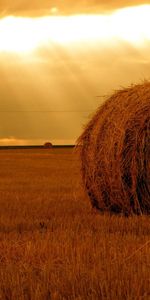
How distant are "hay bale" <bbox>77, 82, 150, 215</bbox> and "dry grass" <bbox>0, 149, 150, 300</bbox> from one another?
43 centimetres

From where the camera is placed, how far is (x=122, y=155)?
31.4ft

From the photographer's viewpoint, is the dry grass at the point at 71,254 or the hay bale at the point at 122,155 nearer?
the dry grass at the point at 71,254

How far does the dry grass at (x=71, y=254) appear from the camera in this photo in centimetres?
474

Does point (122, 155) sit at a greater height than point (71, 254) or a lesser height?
greater

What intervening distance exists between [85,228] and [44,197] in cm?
432

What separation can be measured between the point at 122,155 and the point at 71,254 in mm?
3658

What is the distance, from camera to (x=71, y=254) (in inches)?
240

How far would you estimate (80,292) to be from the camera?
15.5 feet

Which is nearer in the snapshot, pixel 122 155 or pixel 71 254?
pixel 71 254

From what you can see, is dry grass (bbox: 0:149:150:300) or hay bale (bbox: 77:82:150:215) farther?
hay bale (bbox: 77:82:150:215)

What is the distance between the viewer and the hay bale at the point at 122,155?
9461 mm

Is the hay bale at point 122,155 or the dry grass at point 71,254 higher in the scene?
the hay bale at point 122,155

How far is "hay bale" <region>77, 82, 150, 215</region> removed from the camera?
946 centimetres

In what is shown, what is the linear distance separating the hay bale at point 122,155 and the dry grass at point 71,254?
43cm
